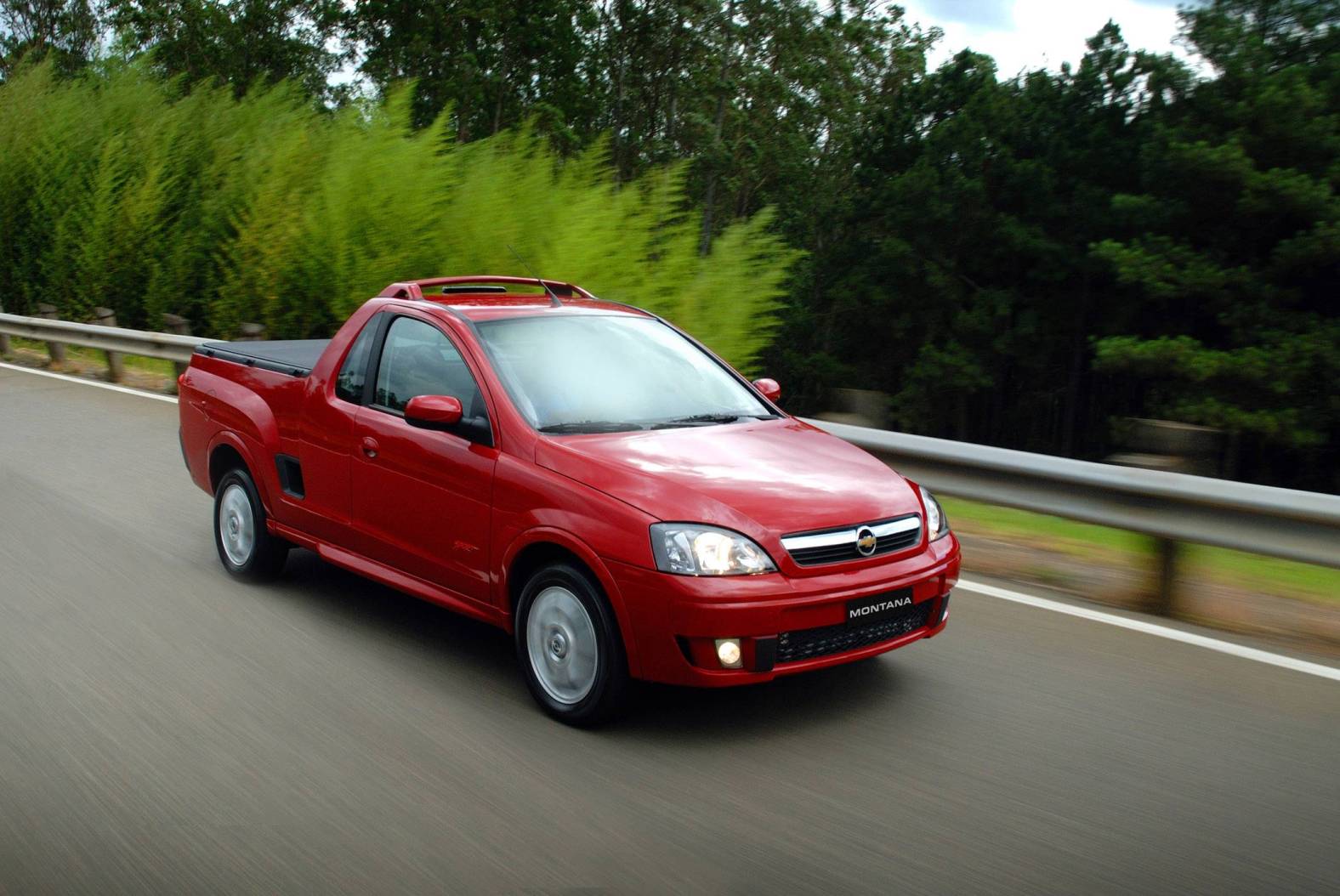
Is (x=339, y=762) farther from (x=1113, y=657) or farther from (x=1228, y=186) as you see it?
(x=1228, y=186)

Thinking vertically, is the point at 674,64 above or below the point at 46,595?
above

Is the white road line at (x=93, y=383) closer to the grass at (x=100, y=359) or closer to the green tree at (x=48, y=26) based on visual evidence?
the grass at (x=100, y=359)

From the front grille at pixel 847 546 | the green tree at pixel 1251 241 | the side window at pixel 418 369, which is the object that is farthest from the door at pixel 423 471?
the green tree at pixel 1251 241

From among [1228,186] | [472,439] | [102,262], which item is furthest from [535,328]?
[1228,186]

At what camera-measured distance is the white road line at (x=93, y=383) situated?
14.5 meters

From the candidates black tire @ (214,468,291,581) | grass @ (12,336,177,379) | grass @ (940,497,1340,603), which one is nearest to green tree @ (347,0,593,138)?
grass @ (12,336,177,379)

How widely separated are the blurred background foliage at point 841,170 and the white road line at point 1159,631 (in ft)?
30.2

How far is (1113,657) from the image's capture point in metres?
5.82

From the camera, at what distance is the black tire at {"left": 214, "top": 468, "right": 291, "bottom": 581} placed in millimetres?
6812

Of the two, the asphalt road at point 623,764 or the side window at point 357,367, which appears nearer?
the asphalt road at point 623,764

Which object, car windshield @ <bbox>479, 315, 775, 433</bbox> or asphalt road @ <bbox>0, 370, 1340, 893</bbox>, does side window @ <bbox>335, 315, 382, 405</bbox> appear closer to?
car windshield @ <bbox>479, 315, 775, 433</bbox>

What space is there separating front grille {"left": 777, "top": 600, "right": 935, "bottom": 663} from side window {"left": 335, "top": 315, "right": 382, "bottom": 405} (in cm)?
252

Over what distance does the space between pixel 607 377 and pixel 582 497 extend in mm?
1078

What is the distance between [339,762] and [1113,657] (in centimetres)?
329
